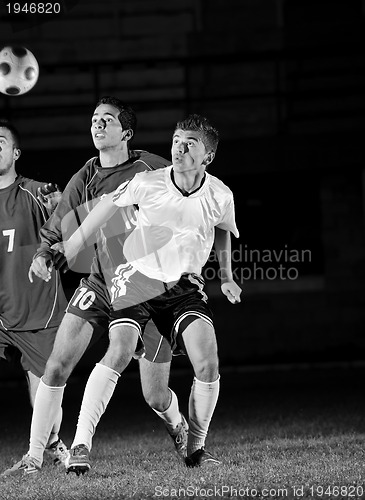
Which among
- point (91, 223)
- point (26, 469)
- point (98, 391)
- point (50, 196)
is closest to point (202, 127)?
point (91, 223)

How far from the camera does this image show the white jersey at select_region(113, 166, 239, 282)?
5301mm

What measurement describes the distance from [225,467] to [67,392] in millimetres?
5857

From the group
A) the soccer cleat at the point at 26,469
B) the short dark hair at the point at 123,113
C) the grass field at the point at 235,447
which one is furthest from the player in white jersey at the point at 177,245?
the soccer cleat at the point at 26,469

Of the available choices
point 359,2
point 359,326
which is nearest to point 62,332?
point 359,326

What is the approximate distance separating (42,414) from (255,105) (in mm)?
9715

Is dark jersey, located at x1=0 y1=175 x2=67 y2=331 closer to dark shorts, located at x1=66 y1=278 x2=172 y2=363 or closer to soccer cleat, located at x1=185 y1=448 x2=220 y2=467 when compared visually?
dark shorts, located at x1=66 y1=278 x2=172 y2=363

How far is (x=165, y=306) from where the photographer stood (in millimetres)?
5250

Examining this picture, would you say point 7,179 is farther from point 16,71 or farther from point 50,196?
point 16,71

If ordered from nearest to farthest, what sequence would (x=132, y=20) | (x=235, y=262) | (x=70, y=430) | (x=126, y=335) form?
1. (x=126, y=335)
2. (x=70, y=430)
3. (x=235, y=262)
4. (x=132, y=20)

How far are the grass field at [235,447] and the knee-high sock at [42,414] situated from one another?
0.15 meters

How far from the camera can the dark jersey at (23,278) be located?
5.94 m

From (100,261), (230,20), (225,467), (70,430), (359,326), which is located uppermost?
(230,20)

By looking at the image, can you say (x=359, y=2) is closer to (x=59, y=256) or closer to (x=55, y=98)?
(x=55, y=98)

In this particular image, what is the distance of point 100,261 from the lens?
5.38 metres
